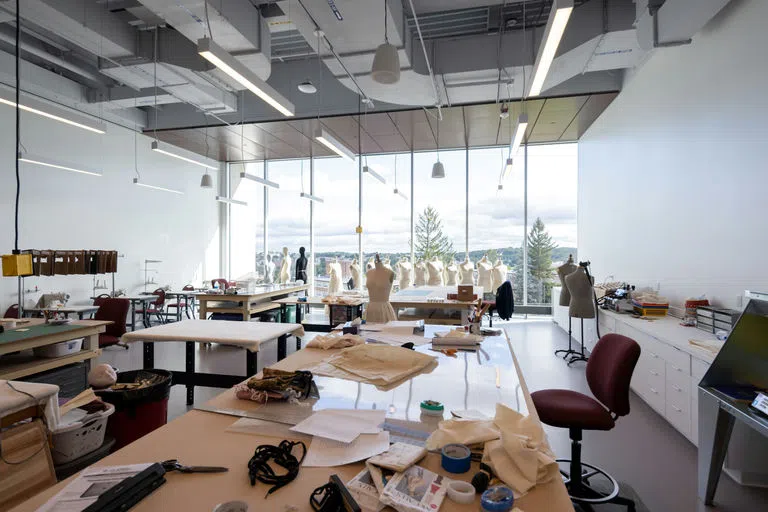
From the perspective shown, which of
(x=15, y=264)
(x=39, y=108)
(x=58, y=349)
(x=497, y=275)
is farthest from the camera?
(x=497, y=275)

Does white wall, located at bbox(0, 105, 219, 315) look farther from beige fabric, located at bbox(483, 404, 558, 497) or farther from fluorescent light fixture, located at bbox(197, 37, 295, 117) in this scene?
beige fabric, located at bbox(483, 404, 558, 497)

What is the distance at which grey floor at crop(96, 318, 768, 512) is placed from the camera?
7.74 feet

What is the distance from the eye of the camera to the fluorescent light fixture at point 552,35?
264 centimetres

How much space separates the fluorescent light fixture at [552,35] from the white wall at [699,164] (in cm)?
155

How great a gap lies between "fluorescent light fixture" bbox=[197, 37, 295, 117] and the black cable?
331cm

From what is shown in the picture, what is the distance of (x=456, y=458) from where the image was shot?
1.13 meters

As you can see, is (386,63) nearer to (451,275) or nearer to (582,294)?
(582,294)

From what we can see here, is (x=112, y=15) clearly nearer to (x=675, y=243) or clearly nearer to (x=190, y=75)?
(x=190, y=75)

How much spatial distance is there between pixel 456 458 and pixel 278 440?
60 centimetres

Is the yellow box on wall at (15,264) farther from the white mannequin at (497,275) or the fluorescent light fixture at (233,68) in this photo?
the white mannequin at (497,275)

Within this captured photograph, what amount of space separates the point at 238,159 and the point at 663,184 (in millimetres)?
10257

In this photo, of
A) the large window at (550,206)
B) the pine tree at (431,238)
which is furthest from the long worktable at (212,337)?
the large window at (550,206)

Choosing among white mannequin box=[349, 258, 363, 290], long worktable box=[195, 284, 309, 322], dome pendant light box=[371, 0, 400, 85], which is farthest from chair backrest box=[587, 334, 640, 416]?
white mannequin box=[349, 258, 363, 290]

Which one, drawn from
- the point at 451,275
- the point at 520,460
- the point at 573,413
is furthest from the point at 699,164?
the point at 451,275
